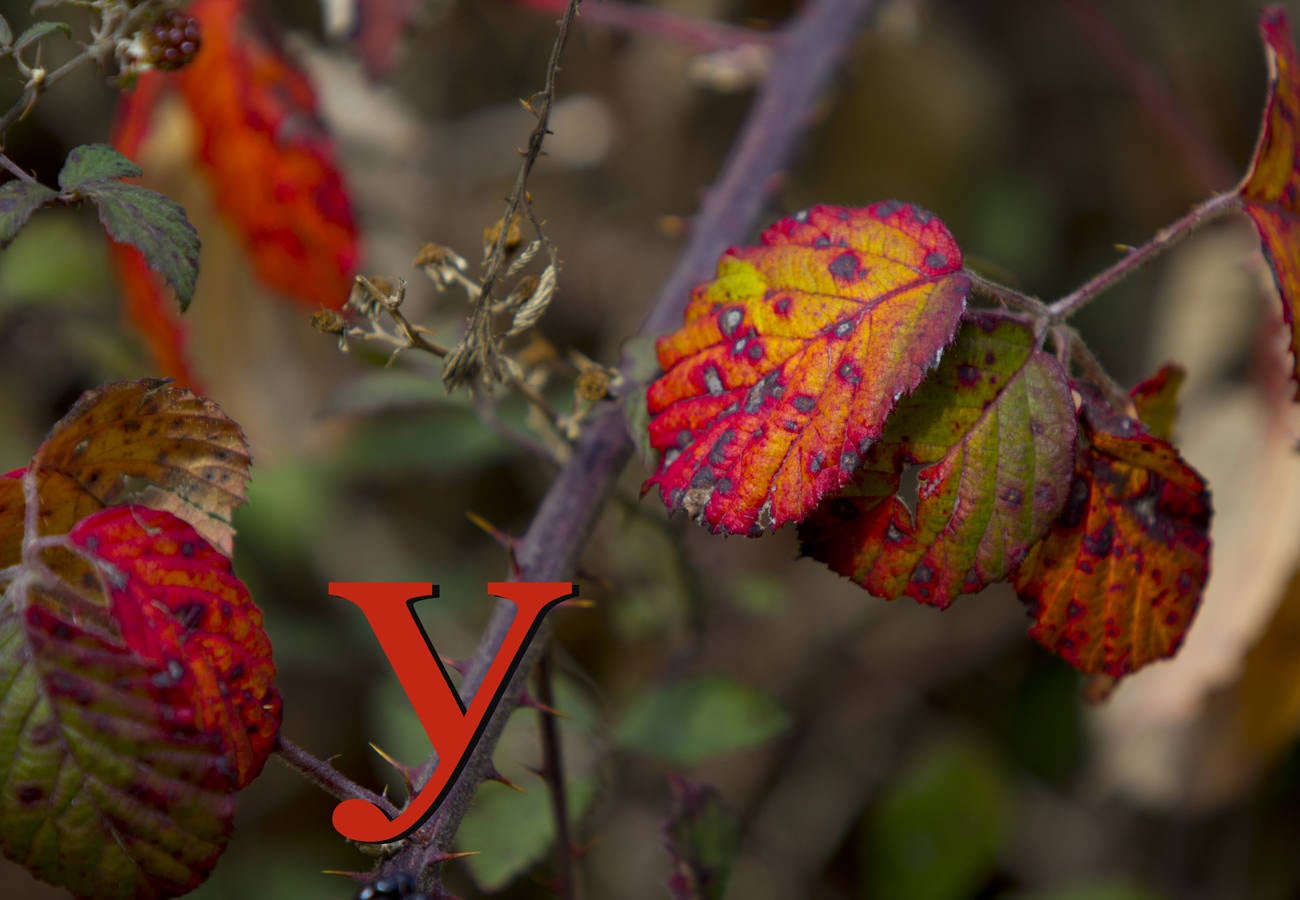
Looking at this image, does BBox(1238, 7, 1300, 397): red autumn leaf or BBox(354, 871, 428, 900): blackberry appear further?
BBox(1238, 7, 1300, 397): red autumn leaf

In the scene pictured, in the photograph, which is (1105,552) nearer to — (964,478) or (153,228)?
(964,478)

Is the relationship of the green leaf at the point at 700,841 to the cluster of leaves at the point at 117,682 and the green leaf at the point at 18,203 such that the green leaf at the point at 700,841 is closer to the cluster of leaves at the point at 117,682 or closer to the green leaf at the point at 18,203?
the cluster of leaves at the point at 117,682

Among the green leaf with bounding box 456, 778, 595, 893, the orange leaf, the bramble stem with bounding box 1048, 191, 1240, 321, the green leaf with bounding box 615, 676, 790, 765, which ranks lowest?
the green leaf with bounding box 456, 778, 595, 893

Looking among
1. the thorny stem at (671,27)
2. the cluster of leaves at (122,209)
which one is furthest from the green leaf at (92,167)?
the thorny stem at (671,27)

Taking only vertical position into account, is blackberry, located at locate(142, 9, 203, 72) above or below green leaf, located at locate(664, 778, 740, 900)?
above

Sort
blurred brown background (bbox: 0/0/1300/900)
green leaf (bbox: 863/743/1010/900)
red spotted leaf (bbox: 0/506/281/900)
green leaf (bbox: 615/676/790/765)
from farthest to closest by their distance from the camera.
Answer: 1. green leaf (bbox: 863/743/1010/900)
2. blurred brown background (bbox: 0/0/1300/900)
3. green leaf (bbox: 615/676/790/765)
4. red spotted leaf (bbox: 0/506/281/900)

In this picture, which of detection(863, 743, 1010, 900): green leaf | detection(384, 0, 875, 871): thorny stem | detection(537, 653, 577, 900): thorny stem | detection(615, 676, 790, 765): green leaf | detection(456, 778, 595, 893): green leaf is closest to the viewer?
detection(384, 0, 875, 871): thorny stem

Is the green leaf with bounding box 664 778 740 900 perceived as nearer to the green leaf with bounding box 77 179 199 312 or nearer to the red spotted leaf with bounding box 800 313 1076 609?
the red spotted leaf with bounding box 800 313 1076 609

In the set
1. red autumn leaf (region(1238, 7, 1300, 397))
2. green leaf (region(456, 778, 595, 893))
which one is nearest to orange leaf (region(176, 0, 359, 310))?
green leaf (region(456, 778, 595, 893))
